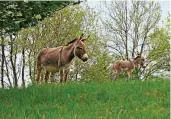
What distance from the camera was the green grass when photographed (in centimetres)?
830

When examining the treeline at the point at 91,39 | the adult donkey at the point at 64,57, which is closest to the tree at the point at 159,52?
the treeline at the point at 91,39

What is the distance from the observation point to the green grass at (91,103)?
8305 millimetres

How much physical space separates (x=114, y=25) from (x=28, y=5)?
4249cm

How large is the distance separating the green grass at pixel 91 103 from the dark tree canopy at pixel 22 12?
2.13m

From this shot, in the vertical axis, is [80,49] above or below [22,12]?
below

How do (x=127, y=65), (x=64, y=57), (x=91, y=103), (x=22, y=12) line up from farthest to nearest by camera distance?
(x=127, y=65), (x=64, y=57), (x=22, y=12), (x=91, y=103)

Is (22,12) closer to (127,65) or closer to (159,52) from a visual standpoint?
(127,65)

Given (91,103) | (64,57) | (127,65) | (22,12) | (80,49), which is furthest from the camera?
(127,65)

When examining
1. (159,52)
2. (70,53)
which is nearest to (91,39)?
(159,52)

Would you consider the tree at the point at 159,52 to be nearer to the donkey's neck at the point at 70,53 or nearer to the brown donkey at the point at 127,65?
the brown donkey at the point at 127,65

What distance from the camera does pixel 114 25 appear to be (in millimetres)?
54781

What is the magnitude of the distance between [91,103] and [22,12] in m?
4.33

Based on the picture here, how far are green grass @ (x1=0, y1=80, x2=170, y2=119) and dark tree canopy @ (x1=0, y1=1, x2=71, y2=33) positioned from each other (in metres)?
2.13

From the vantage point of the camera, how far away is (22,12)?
1318cm
